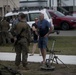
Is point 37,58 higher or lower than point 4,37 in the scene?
higher

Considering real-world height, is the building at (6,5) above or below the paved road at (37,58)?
below

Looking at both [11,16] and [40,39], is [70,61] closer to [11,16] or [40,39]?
[40,39]

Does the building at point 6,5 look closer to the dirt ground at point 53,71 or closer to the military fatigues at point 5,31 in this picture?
the military fatigues at point 5,31

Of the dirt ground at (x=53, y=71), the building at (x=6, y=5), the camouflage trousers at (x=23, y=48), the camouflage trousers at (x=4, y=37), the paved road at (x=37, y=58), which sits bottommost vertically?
the building at (x=6, y=5)

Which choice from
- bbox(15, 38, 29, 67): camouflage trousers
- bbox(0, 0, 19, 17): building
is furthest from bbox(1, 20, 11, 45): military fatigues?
bbox(0, 0, 19, 17): building

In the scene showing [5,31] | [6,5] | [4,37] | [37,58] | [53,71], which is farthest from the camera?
[6,5]

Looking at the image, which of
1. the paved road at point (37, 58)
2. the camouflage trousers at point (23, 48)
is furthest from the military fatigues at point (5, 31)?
the camouflage trousers at point (23, 48)

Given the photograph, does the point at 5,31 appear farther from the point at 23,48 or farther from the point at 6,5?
the point at 6,5

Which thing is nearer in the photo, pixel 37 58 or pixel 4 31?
pixel 37 58

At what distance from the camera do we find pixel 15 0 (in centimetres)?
3825

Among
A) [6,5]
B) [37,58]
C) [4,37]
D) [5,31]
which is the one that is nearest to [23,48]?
[37,58]

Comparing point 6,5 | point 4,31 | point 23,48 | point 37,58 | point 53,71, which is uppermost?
point 23,48

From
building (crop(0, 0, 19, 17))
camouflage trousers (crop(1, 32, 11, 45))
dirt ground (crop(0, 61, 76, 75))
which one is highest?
dirt ground (crop(0, 61, 76, 75))

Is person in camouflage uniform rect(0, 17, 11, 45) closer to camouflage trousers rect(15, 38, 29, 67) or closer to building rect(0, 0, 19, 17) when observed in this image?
camouflage trousers rect(15, 38, 29, 67)
